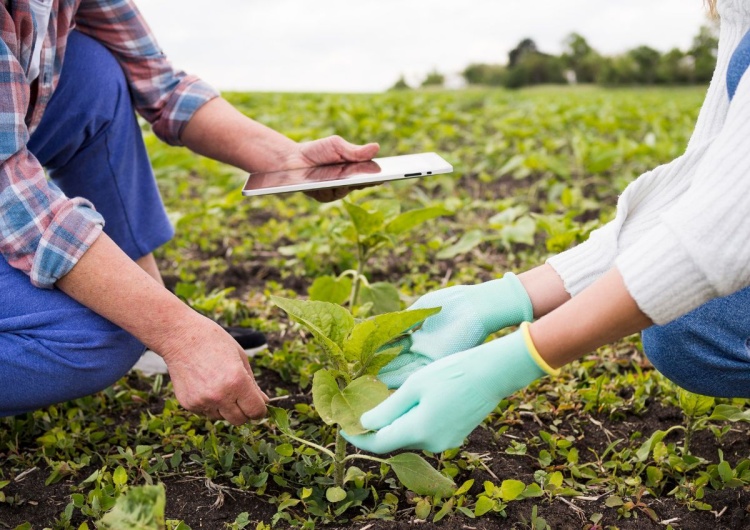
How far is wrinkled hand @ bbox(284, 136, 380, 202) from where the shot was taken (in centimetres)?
191

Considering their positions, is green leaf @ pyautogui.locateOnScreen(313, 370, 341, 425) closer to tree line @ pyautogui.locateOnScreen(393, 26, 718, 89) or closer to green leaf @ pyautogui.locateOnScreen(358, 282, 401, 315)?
green leaf @ pyautogui.locateOnScreen(358, 282, 401, 315)

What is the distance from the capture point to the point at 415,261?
9.05ft

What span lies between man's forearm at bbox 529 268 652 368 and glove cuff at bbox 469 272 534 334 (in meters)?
0.35

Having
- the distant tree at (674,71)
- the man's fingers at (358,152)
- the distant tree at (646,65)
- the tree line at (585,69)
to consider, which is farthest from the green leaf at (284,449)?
the distant tree at (646,65)

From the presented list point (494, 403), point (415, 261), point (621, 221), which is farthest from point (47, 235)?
point (415, 261)

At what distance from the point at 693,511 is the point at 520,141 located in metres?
3.54

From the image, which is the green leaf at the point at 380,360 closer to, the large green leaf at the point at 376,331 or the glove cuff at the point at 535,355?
the large green leaf at the point at 376,331

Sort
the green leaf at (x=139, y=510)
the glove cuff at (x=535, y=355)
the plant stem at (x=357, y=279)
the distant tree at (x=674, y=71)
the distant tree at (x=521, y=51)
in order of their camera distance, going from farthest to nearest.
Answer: the distant tree at (x=521, y=51)
the distant tree at (x=674, y=71)
the plant stem at (x=357, y=279)
the glove cuff at (x=535, y=355)
the green leaf at (x=139, y=510)

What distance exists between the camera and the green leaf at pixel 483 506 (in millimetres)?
1363

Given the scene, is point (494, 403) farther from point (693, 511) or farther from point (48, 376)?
point (48, 376)

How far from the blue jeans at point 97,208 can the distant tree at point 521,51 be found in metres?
23.3

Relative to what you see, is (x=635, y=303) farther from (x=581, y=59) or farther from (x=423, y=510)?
(x=581, y=59)

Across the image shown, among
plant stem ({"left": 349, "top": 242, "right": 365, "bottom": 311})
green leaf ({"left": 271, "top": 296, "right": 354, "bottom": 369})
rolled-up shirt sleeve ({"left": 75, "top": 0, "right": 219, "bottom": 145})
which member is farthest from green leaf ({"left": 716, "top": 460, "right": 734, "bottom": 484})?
rolled-up shirt sleeve ({"left": 75, "top": 0, "right": 219, "bottom": 145})

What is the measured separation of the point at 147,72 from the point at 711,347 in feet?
4.78
